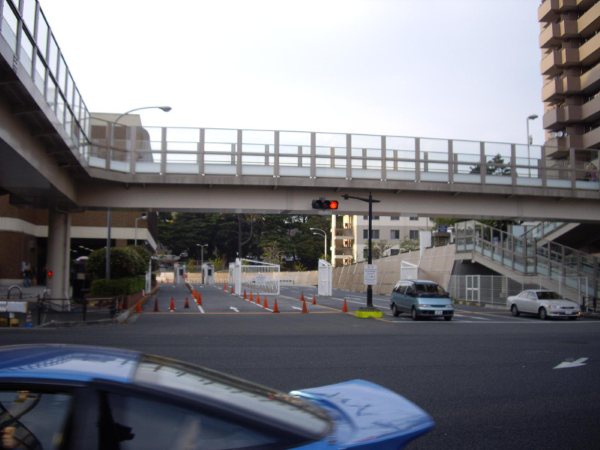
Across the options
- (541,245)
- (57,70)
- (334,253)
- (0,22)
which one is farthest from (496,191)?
(334,253)

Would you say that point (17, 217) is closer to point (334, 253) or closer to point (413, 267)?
point (413, 267)

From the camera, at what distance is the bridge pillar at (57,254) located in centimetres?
2808

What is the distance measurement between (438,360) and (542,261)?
25472 millimetres

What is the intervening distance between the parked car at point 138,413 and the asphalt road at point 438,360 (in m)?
3.86

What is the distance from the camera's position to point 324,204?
85.7ft

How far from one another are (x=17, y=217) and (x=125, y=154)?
26900 mm

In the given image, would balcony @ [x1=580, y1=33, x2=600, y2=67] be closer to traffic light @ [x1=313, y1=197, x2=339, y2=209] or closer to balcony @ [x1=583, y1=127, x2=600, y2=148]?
balcony @ [x1=583, y1=127, x2=600, y2=148]

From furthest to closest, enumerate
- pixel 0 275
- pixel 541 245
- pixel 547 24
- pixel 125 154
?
pixel 547 24 → pixel 0 275 → pixel 541 245 → pixel 125 154

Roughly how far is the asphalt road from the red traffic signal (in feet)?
16.8

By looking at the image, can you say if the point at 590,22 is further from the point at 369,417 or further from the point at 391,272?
the point at 369,417

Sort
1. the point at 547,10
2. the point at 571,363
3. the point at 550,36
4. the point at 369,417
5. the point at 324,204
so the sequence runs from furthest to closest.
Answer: the point at 547,10
the point at 550,36
the point at 324,204
the point at 571,363
the point at 369,417

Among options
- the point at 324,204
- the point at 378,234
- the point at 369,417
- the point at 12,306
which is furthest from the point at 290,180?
the point at 378,234

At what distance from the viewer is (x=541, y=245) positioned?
1495 inches

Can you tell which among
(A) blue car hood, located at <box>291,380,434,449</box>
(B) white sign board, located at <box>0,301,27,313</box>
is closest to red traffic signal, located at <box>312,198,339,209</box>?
(B) white sign board, located at <box>0,301,27,313</box>
